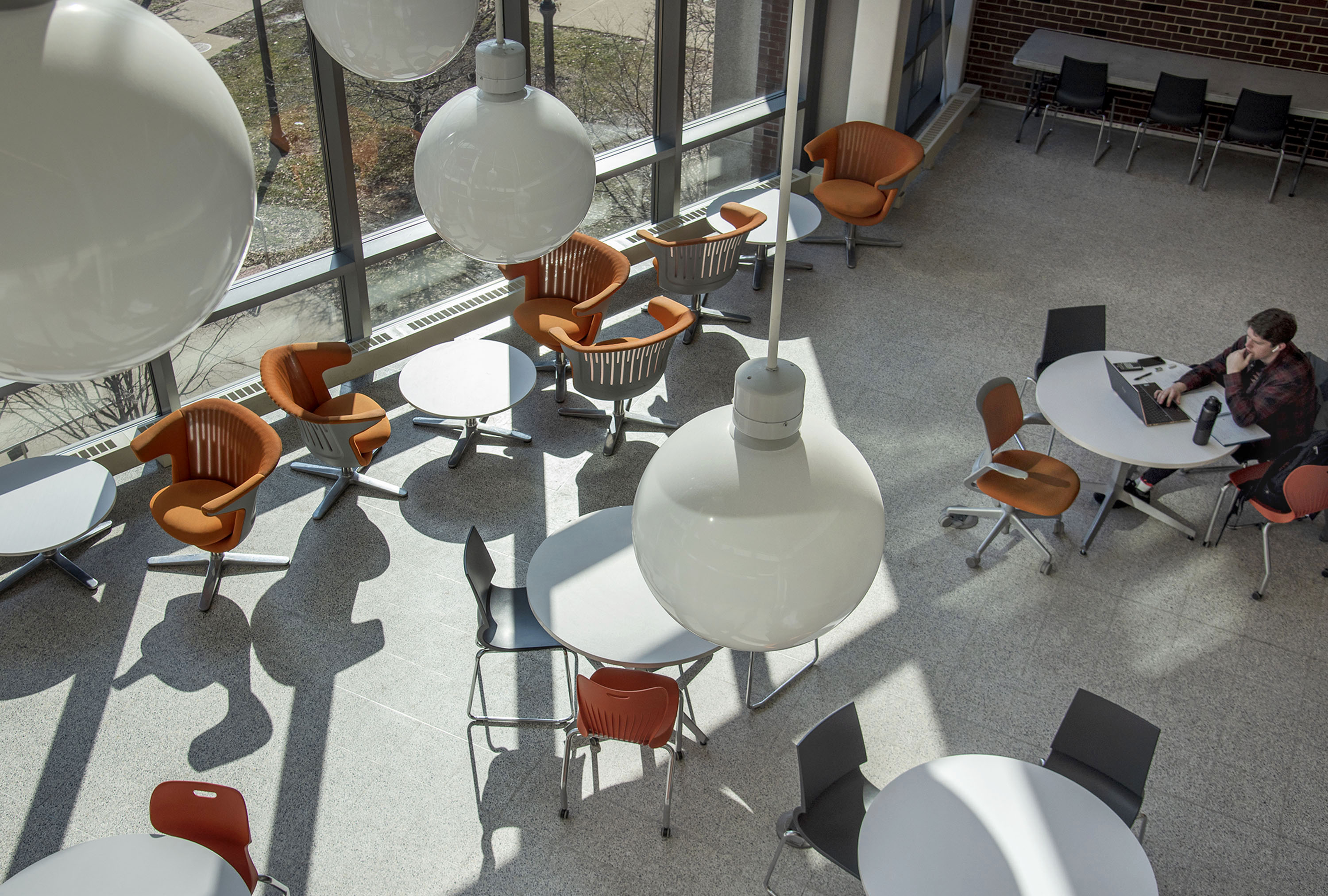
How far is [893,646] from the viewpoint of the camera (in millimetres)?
5398

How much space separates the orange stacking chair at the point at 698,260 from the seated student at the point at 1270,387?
10.1 ft

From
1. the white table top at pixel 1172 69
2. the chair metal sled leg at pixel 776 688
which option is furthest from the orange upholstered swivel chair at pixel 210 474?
the white table top at pixel 1172 69

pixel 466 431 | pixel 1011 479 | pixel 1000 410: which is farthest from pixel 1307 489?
pixel 466 431

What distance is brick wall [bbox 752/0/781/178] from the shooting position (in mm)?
8859

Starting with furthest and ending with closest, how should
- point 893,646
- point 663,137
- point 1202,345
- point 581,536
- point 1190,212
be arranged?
point 1190,212 → point 663,137 → point 1202,345 → point 893,646 → point 581,536

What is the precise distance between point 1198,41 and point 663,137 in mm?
6016

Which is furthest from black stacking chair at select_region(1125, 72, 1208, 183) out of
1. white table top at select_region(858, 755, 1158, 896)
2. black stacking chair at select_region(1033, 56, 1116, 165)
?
white table top at select_region(858, 755, 1158, 896)

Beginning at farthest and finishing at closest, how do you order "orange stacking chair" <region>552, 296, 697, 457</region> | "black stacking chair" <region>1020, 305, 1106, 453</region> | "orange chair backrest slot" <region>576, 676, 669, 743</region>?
"black stacking chair" <region>1020, 305, 1106, 453</region> → "orange stacking chair" <region>552, 296, 697, 457</region> → "orange chair backrest slot" <region>576, 676, 669, 743</region>

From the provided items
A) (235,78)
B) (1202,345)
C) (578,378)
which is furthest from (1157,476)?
(235,78)

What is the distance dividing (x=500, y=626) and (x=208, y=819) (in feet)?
5.08

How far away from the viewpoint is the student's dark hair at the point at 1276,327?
5.39 meters

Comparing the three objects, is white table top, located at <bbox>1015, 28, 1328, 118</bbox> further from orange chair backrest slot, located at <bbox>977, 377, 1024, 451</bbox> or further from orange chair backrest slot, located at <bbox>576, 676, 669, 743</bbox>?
orange chair backrest slot, located at <bbox>576, 676, 669, 743</bbox>

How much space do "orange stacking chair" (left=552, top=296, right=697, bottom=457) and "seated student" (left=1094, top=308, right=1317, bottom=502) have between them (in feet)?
9.51

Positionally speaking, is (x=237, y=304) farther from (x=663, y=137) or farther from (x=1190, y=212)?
(x=1190, y=212)
